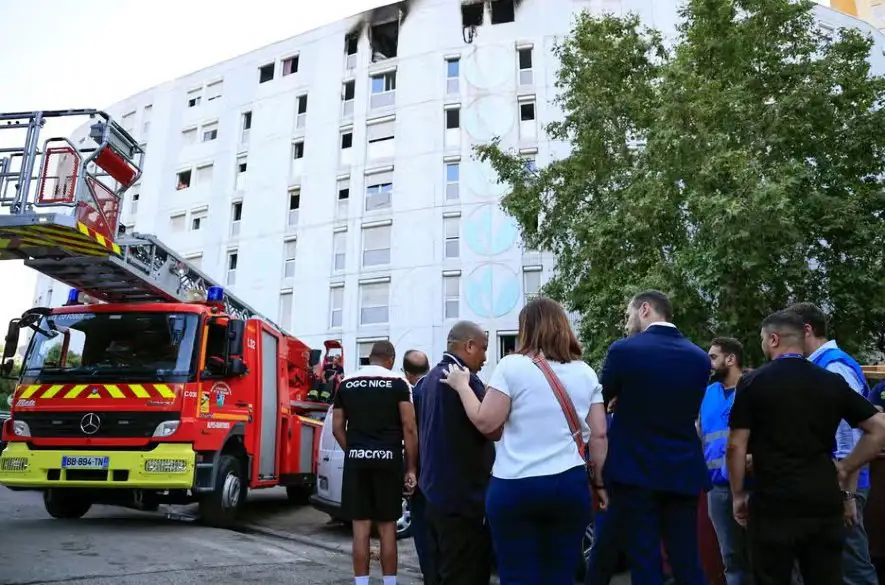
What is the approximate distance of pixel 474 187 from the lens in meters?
25.0

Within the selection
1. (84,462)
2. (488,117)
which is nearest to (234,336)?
(84,462)

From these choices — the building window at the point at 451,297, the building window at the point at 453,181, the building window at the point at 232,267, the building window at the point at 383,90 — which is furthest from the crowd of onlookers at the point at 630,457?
the building window at the point at 232,267

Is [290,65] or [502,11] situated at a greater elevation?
[502,11]

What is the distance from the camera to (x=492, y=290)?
78.6ft

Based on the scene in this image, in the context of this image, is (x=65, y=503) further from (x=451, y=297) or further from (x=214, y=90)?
(x=214, y=90)

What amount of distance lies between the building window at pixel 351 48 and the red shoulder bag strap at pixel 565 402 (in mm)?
27388

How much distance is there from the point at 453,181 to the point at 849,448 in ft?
72.4

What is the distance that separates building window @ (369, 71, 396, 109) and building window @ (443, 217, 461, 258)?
5827 millimetres

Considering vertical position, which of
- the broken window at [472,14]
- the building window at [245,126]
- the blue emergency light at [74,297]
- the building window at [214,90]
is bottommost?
the blue emergency light at [74,297]

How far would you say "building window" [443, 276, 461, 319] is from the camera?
24.2m

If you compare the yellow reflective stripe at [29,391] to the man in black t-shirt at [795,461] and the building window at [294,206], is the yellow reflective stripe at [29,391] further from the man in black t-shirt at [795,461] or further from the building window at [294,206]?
the building window at [294,206]

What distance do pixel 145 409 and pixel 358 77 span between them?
2300 cm

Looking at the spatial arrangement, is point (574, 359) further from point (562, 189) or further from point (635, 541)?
point (562, 189)

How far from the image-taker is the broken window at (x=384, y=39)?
28.7 meters
